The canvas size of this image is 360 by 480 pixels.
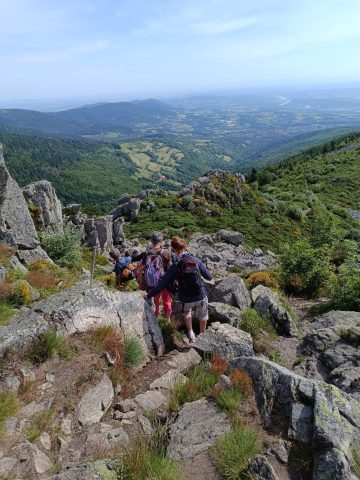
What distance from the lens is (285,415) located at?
6059 millimetres

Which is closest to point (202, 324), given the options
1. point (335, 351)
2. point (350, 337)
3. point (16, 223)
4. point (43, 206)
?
point (335, 351)

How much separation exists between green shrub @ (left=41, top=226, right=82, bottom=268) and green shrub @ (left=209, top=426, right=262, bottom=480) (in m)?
16.6

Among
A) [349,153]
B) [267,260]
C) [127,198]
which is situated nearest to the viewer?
[267,260]

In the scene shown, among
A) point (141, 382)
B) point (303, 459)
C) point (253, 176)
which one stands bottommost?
point (253, 176)

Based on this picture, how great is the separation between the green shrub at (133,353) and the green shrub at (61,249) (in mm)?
13205

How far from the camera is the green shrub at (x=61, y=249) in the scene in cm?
2068

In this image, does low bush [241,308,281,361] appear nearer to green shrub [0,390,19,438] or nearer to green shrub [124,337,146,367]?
green shrub [124,337,146,367]

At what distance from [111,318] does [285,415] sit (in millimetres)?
4424

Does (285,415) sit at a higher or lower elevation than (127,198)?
higher

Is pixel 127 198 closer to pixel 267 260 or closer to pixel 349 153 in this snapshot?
pixel 267 260

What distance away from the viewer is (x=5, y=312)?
9.58 meters

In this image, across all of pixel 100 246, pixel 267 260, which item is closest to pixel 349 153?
pixel 267 260

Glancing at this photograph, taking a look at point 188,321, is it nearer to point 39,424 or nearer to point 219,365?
point 219,365

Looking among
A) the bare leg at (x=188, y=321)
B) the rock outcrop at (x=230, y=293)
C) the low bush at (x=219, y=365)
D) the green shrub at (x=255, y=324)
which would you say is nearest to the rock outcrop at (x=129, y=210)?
the rock outcrop at (x=230, y=293)
